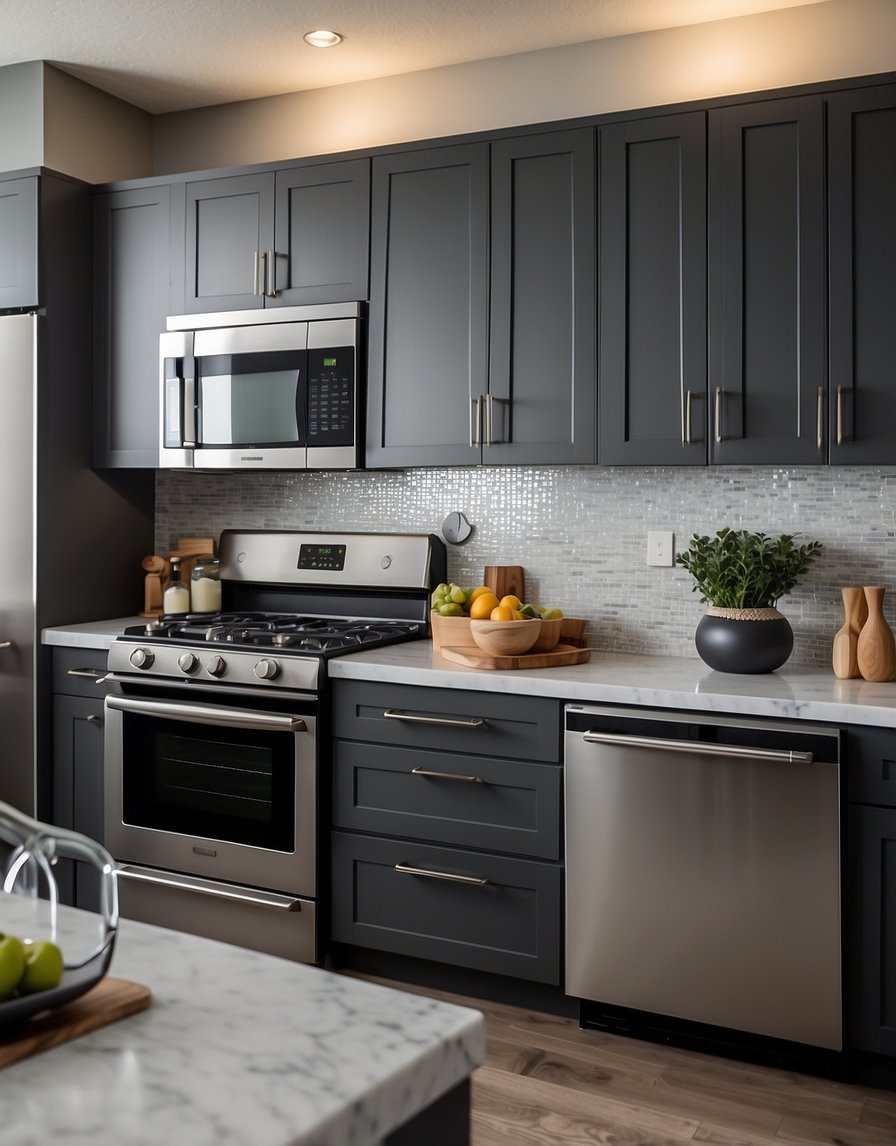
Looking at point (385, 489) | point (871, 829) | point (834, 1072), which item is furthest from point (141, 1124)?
point (385, 489)

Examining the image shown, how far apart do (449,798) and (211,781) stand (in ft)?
2.48

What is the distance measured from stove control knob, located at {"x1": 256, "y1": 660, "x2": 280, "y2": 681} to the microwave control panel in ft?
2.43

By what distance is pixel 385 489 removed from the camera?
3668 millimetres

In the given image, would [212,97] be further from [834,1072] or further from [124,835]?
[834,1072]

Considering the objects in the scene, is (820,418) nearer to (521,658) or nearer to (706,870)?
(521,658)

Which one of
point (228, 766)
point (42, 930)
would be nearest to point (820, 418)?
point (228, 766)

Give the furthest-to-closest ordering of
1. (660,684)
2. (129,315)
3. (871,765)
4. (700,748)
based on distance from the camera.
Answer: (129,315) → (660,684) → (700,748) → (871,765)

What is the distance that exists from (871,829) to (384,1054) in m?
1.85

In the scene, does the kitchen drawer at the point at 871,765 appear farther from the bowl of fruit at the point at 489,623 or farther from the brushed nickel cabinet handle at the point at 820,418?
the bowl of fruit at the point at 489,623

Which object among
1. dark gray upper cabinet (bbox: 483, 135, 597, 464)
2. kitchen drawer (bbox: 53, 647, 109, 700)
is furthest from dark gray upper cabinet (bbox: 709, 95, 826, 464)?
kitchen drawer (bbox: 53, 647, 109, 700)

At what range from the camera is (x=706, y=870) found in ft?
8.33

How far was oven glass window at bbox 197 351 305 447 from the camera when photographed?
342cm

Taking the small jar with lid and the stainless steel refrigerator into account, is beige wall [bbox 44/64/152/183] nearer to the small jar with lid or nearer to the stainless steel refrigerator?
the stainless steel refrigerator

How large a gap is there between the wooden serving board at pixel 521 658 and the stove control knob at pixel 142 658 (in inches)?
34.5
